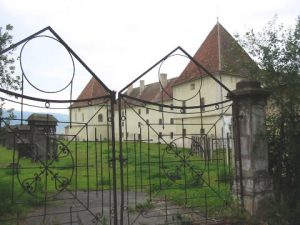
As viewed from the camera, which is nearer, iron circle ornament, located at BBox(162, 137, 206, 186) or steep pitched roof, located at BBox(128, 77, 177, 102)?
iron circle ornament, located at BBox(162, 137, 206, 186)

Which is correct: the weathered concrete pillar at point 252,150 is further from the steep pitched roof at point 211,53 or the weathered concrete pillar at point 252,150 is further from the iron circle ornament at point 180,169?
the steep pitched roof at point 211,53

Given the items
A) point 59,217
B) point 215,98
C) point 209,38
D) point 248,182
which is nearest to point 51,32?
point 59,217

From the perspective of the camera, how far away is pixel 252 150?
609 centimetres

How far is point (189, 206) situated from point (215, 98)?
22073 mm

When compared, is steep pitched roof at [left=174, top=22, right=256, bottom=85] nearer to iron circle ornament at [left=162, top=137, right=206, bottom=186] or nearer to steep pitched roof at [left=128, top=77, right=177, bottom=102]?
iron circle ornament at [left=162, top=137, right=206, bottom=186]

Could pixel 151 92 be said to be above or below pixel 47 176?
above

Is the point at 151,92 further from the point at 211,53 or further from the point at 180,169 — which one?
the point at 180,169

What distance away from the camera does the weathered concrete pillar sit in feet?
19.9

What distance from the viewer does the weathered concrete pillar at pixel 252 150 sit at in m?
6.07

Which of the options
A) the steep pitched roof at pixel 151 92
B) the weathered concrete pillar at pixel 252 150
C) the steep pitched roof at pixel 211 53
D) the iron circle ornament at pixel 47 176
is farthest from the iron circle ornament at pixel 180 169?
the steep pitched roof at pixel 151 92

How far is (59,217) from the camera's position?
258 inches

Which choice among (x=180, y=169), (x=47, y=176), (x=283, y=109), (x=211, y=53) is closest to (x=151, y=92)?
(x=211, y=53)

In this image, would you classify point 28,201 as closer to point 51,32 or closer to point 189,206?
point 189,206

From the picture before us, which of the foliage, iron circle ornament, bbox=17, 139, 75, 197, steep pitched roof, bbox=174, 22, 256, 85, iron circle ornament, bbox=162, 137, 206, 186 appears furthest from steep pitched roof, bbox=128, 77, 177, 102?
the foliage
